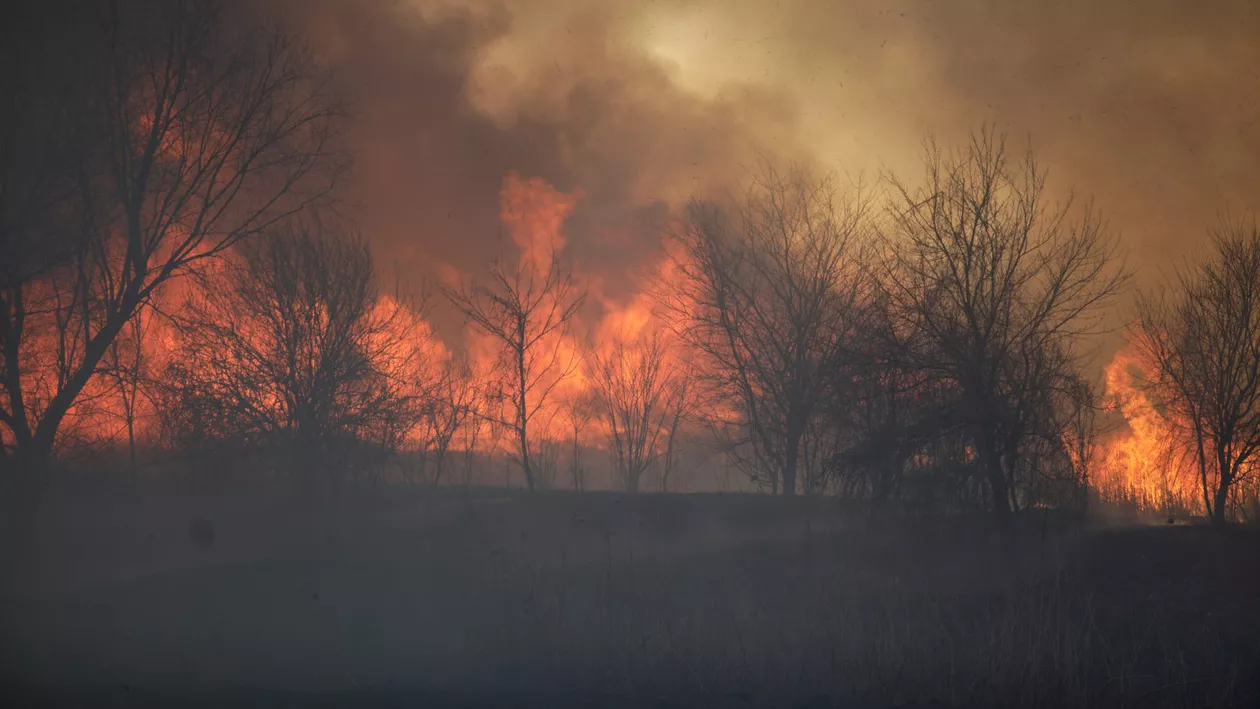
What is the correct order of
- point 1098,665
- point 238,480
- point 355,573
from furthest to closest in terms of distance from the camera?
point 238,480
point 355,573
point 1098,665

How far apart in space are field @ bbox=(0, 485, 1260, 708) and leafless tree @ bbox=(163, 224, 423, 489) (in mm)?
2569

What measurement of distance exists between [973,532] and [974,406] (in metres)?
2.94

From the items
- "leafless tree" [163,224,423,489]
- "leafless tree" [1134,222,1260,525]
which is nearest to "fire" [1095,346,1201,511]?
"leafless tree" [1134,222,1260,525]

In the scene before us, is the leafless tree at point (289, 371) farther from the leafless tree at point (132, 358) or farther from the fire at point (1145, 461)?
the fire at point (1145, 461)

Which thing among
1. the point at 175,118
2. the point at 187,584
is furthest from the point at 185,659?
the point at 175,118

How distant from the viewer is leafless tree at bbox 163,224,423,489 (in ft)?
76.8

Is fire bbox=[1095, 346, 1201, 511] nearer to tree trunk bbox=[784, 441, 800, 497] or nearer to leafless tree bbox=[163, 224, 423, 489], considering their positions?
tree trunk bbox=[784, 441, 800, 497]

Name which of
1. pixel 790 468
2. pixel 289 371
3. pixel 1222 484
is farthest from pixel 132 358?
pixel 1222 484

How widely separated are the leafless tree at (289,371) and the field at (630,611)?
2.57 metres

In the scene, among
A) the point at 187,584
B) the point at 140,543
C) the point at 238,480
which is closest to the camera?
the point at 187,584

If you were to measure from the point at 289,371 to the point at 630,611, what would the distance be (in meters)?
13.9

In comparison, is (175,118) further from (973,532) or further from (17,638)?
(973,532)

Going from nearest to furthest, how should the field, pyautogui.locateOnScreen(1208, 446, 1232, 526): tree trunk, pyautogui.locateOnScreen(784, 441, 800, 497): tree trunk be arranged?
→ the field, pyautogui.locateOnScreen(1208, 446, 1232, 526): tree trunk, pyautogui.locateOnScreen(784, 441, 800, 497): tree trunk

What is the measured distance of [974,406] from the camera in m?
16.5
